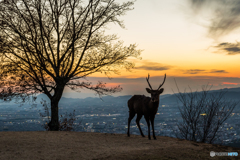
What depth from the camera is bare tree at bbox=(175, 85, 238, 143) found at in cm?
1015

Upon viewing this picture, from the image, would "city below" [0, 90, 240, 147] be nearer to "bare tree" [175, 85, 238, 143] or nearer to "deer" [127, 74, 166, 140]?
"bare tree" [175, 85, 238, 143]

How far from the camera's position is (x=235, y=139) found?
1443cm

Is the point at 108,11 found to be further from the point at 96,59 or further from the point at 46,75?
the point at 46,75

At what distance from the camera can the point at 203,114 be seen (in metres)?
10.2

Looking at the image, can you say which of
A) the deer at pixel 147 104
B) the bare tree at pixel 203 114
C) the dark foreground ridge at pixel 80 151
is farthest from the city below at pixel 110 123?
the dark foreground ridge at pixel 80 151

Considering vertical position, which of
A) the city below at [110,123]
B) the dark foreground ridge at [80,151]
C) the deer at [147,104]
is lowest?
the city below at [110,123]

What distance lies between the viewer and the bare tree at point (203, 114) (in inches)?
400

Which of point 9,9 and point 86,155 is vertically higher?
point 9,9

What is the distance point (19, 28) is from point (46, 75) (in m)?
3.45

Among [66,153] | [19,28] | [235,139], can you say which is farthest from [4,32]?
[235,139]

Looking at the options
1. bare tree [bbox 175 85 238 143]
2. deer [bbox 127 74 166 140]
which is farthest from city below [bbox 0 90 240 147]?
deer [bbox 127 74 166 140]

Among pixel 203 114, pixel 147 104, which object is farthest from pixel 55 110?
pixel 203 114

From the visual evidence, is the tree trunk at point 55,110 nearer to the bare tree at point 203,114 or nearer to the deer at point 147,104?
the deer at point 147,104

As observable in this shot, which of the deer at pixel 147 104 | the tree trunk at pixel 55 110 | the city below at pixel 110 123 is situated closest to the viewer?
the deer at pixel 147 104
